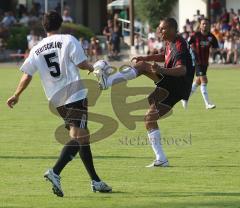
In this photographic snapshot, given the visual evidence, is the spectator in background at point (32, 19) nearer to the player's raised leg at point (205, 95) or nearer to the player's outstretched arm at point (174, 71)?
the player's raised leg at point (205, 95)

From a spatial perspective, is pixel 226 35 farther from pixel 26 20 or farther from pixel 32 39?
pixel 26 20

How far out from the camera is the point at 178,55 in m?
13.0

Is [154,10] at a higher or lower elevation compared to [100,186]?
lower

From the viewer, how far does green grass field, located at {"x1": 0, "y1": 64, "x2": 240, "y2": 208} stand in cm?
1052

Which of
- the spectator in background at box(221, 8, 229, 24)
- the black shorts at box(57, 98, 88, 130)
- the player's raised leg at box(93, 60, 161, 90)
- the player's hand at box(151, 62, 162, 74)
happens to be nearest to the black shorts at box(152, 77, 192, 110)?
the player's raised leg at box(93, 60, 161, 90)

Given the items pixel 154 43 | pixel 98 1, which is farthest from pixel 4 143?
pixel 98 1

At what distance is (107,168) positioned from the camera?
1290 cm

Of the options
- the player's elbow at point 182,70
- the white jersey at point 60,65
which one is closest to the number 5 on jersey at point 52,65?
the white jersey at point 60,65

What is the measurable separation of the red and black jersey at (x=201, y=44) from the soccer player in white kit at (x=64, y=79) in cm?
1168

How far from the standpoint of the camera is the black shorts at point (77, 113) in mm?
10742

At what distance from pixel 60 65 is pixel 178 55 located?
108 inches

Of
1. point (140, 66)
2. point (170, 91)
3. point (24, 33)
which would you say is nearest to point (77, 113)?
point (140, 66)

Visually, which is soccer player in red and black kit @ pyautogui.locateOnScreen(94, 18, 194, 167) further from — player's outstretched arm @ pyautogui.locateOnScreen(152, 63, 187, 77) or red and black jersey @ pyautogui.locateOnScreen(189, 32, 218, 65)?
red and black jersey @ pyautogui.locateOnScreen(189, 32, 218, 65)

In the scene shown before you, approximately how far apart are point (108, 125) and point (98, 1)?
141ft
